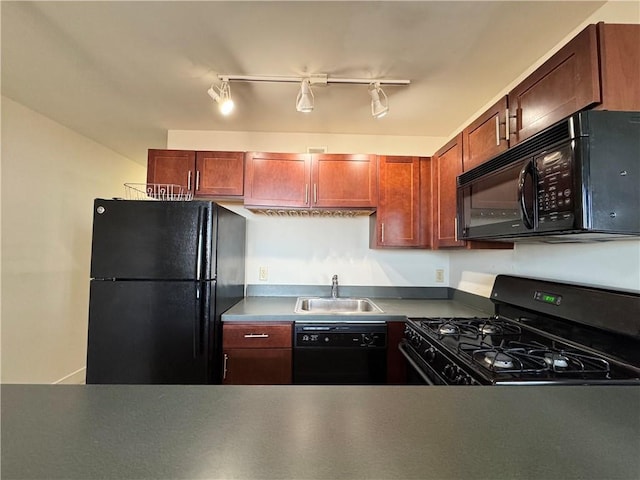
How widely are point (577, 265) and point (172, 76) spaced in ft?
7.78

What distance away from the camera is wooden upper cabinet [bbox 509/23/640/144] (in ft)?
3.13

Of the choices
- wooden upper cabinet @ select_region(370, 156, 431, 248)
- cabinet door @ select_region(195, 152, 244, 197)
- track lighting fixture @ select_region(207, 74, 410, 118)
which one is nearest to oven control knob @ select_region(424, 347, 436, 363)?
wooden upper cabinet @ select_region(370, 156, 431, 248)

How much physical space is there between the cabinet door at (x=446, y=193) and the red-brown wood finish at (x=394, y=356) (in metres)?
0.66

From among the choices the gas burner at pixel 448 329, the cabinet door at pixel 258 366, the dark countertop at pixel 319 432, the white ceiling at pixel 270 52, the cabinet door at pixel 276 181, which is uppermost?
the white ceiling at pixel 270 52

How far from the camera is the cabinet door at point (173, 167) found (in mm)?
2266

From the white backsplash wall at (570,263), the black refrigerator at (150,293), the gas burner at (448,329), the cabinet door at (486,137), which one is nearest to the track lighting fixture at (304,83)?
the cabinet door at (486,137)

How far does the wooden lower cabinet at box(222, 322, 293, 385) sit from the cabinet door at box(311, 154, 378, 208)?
3.18ft

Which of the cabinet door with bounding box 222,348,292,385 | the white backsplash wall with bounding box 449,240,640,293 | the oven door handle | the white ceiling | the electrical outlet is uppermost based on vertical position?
the white ceiling

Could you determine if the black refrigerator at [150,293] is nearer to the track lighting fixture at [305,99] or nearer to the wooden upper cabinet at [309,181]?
the wooden upper cabinet at [309,181]

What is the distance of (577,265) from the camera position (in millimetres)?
1377

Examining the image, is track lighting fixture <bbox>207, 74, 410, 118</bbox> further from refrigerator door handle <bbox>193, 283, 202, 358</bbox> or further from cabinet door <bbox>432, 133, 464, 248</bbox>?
refrigerator door handle <bbox>193, 283, 202, 358</bbox>

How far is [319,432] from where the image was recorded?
561mm

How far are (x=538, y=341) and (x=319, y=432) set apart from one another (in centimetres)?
134

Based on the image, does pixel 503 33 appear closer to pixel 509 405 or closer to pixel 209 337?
pixel 509 405
